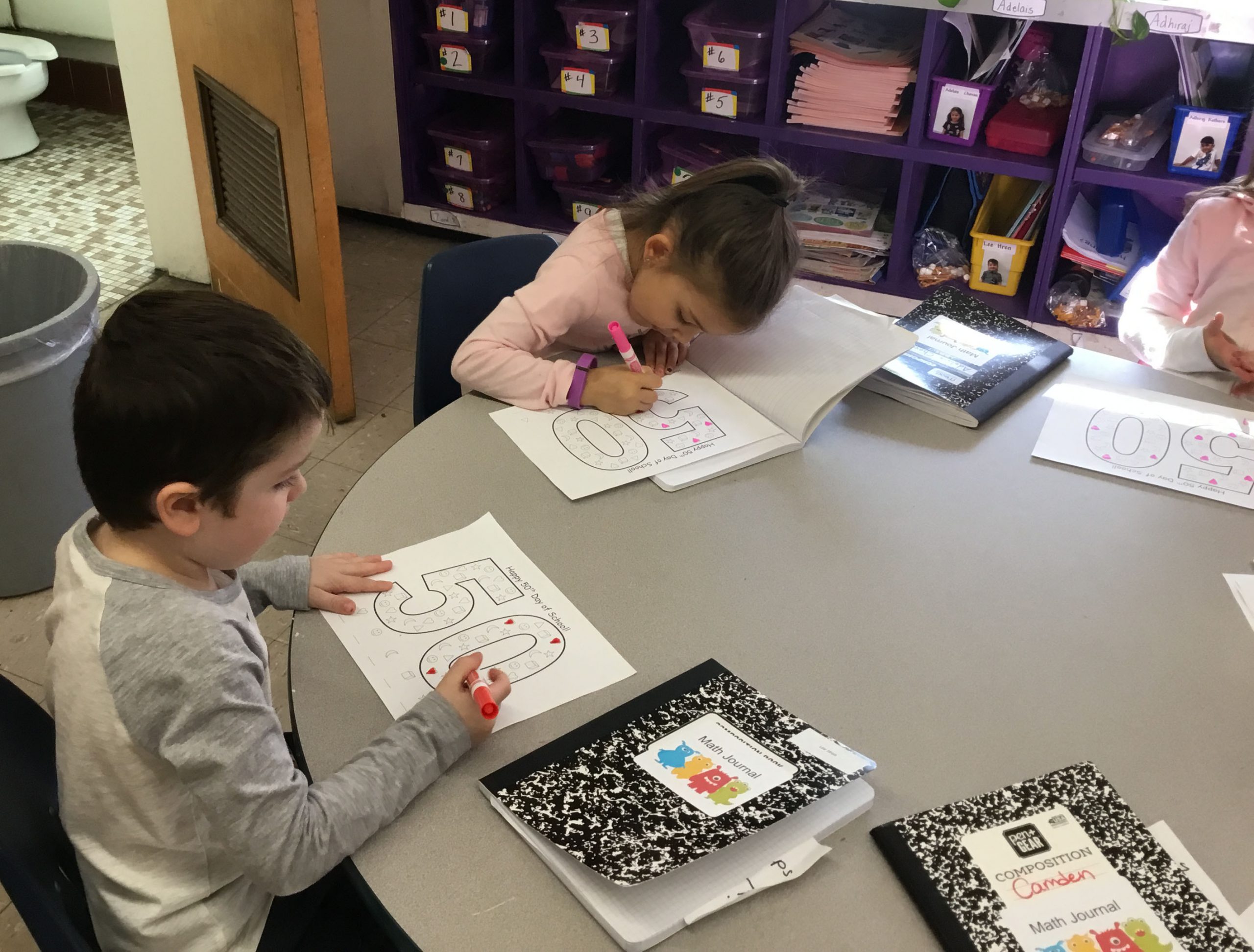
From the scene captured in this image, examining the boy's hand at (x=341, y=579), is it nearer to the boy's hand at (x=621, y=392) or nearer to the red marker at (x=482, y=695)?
the red marker at (x=482, y=695)

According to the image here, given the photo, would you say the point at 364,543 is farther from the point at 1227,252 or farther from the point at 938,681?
the point at 1227,252

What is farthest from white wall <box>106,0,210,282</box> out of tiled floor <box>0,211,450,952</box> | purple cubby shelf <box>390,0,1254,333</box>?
purple cubby shelf <box>390,0,1254,333</box>

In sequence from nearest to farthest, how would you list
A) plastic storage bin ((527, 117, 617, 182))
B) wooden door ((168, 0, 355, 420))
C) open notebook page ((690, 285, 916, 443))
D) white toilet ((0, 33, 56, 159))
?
open notebook page ((690, 285, 916, 443))
wooden door ((168, 0, 355, 420))
plastic storage bin ((527, 117, 617, 182))
white toilet ((0, 33, 56, 159))

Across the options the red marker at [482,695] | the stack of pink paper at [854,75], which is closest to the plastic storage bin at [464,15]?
the stack of pink paper at [854,75]

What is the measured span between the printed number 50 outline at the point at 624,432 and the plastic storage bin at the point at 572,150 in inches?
73.2

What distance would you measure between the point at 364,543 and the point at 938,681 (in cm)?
58

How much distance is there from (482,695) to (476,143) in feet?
8.34

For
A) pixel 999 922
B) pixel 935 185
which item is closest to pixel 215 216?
pixel 935 185

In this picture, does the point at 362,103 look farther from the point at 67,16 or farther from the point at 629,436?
the point at 629,436

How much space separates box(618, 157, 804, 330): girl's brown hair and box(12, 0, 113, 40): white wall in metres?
3.61

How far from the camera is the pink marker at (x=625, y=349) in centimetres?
139

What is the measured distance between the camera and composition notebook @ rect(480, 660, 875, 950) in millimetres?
754

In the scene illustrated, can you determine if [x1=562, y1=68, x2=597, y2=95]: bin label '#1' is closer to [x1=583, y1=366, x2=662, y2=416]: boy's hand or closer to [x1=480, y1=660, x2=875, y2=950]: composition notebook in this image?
[x1=583, y1=366, x2=662, y2=416]: boy's hand

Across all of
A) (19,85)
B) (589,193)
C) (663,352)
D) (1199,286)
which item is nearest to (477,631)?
(663,352)
